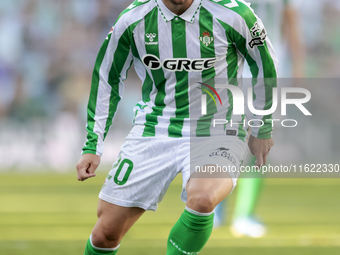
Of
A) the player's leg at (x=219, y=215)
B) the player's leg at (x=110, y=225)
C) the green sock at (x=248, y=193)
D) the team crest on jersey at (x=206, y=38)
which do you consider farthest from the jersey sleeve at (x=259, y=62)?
the player's leg at (x=219, y=215)

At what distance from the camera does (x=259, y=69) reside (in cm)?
287

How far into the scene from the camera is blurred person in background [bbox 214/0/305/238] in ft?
14.6

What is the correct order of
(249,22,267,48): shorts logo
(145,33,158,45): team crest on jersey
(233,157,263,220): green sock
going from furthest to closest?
(233,157,263,220): green sock
(145,33,158,45): team crest on jersey
(249,22,267,48): shorts logo

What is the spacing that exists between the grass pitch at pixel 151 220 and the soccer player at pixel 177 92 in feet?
3.74

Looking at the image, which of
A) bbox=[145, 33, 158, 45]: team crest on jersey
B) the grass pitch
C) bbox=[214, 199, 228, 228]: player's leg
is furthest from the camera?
bbox=[214, 199, 228, 228]: player's leg

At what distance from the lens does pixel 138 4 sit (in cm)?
293

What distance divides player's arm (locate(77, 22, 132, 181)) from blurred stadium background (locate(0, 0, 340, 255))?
271 cm

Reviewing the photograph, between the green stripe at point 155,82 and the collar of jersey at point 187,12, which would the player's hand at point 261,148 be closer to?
the green stripe at point 155,82

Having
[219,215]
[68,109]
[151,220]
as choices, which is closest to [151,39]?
[219,215]

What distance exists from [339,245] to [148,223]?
5.84 feet

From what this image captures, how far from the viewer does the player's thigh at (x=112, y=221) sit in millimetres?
2814

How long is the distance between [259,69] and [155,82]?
1.83ft

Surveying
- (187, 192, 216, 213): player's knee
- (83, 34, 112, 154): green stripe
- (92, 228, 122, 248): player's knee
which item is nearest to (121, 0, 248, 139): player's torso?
(83, 34, 112, 154): green stripe

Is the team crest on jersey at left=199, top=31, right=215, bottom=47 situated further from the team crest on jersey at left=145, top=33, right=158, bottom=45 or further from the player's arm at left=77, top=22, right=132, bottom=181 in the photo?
the player's arm at left=77, top=22, right=132, bottom=181
